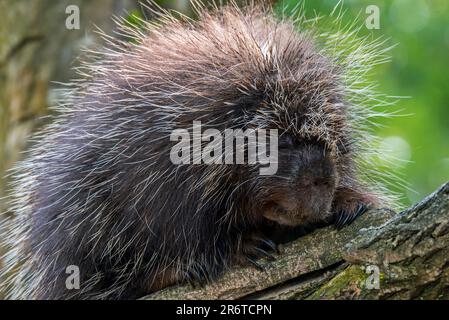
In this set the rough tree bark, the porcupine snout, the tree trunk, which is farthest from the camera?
the tree trunk

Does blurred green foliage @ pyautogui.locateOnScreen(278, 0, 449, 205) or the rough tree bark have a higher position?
blurred green foliage @ pyautogui.locateOnScreen(278, 0, 449, 205)

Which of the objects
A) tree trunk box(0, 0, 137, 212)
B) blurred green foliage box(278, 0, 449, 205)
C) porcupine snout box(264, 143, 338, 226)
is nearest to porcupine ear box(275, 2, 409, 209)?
porcupine snout box(264, 143, 338, 226)

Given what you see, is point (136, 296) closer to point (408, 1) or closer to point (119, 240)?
point (119, 240)

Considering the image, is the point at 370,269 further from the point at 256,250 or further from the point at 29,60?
the point at 29,60

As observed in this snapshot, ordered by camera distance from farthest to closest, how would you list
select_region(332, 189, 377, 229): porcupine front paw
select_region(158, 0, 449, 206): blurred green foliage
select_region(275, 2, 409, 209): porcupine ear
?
select_region(158, 0, 449, 206): blurred green foliage < select_region(275, 2, 409, 209): porcupine ear < select_region(332, 189, 377, 229): porcupine front paw

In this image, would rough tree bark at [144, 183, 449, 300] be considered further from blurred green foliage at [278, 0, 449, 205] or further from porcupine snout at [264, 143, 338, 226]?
blurred green foliage at [278, 0, 449, 205]

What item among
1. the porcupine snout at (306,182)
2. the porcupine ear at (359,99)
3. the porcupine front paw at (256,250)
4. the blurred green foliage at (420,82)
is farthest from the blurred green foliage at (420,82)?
the porcupine snout at (306,182)
